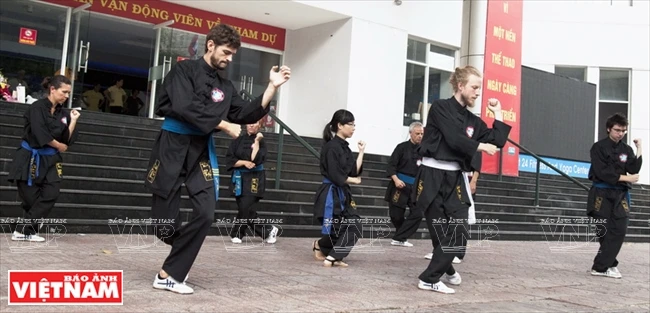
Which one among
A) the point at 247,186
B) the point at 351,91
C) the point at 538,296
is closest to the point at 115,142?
the point at 247,186

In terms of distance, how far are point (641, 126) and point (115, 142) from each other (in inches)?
769

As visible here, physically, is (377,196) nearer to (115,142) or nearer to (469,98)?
(115,142)

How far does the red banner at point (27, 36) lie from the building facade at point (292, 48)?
0.02 m

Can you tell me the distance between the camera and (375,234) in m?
10.4

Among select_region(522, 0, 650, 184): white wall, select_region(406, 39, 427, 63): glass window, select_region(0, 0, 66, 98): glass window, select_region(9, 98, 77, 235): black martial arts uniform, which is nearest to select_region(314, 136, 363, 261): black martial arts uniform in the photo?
select_region(9, 98, 77, 235): black martial arts uniform

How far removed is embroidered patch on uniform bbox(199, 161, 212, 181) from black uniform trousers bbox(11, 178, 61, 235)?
325 centimetres

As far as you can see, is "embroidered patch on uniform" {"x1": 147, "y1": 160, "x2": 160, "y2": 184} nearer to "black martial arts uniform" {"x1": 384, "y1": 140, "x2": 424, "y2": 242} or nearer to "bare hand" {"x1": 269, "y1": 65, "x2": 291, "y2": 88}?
"bare hand" {"x1": 269, "y1": 65, "x2": 291, "y2": 88}

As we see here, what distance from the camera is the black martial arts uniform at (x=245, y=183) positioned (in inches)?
335

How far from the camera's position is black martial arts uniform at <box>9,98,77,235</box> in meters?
7.16

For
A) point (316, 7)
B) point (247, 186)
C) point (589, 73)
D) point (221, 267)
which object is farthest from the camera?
point (589, 73)

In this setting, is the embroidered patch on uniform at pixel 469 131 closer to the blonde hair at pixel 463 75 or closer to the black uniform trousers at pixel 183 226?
the blonde hair at pixel 463 75

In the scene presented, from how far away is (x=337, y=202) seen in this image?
700 centimetres

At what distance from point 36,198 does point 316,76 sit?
32.9 ft

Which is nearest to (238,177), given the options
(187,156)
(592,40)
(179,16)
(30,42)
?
(187,156)
